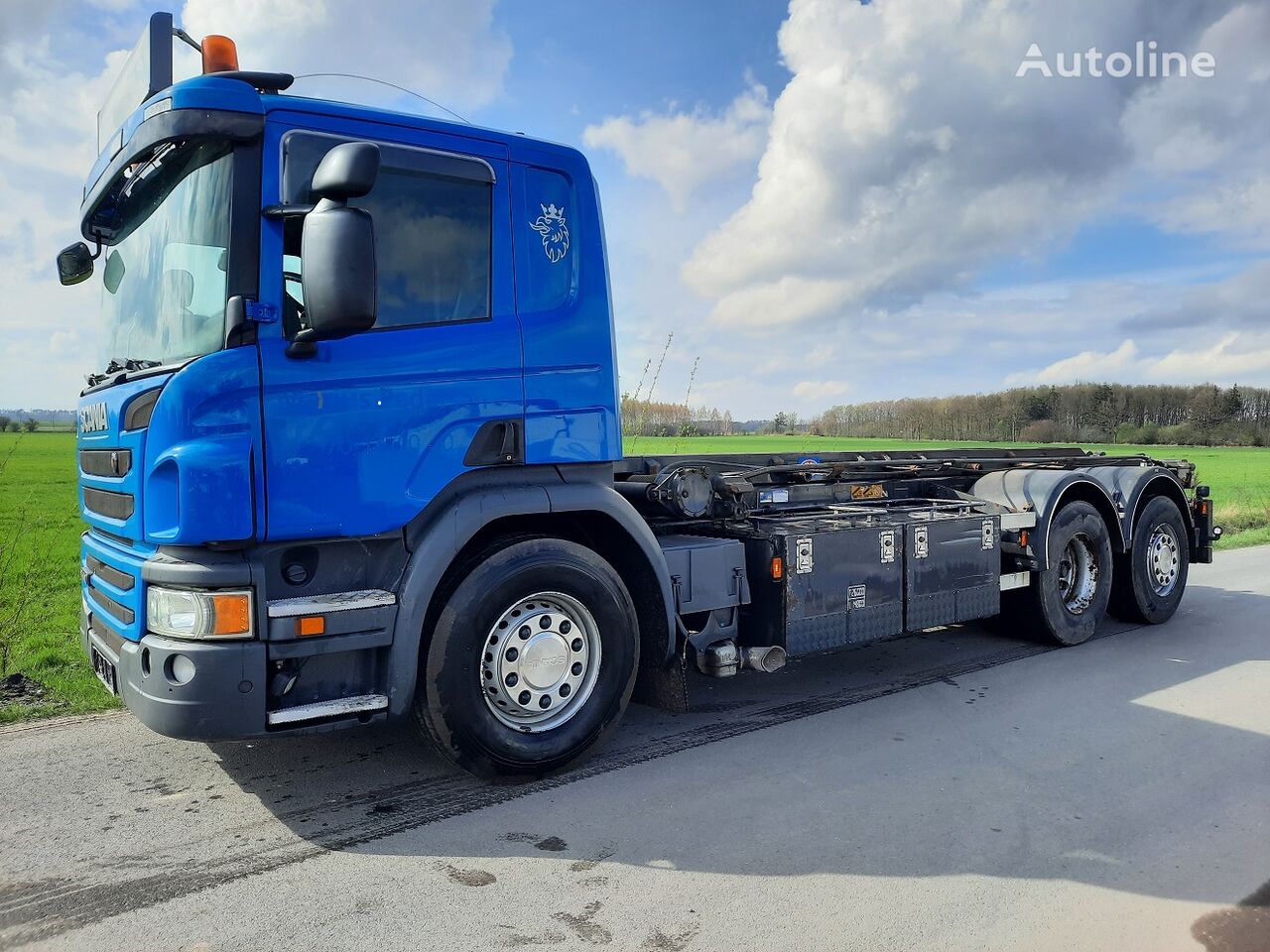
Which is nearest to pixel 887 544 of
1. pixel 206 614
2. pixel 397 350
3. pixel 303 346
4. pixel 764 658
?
pixel 764 658

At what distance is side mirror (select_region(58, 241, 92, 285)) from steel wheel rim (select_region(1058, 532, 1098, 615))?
6.95 metres

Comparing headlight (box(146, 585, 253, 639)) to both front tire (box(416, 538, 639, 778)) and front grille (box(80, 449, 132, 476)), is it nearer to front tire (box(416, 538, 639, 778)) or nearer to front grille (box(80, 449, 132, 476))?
front grille (box(80, 449, 132, 476))

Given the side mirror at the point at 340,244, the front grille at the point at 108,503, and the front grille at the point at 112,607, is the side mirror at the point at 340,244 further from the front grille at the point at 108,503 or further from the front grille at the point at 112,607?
the front grille at the point at 112,607

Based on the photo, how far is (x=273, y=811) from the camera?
387 centimetres

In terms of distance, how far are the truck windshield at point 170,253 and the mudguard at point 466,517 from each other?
1.12 metres

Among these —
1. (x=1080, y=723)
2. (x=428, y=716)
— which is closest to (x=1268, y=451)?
(x=1080, y=723)

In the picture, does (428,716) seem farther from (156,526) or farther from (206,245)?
(206,245)

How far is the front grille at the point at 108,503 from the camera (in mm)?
3730

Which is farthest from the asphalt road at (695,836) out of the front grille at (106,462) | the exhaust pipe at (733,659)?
the front grille at (106,462)

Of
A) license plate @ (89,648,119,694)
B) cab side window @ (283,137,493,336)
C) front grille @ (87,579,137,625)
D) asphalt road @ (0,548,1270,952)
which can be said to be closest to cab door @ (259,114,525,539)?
cab side window @ (283,137,493,336)

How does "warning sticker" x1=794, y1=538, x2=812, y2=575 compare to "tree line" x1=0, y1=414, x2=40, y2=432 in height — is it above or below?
below

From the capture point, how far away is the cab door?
142 inches

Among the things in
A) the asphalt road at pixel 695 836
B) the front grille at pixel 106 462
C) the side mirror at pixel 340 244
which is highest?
the side mirror at pixel 340 244

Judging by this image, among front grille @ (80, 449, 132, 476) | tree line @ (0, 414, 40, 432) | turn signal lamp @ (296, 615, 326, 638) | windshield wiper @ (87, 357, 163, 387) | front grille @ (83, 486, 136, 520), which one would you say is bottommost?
turn signal lamp @ (296, 615, 326, 638)
